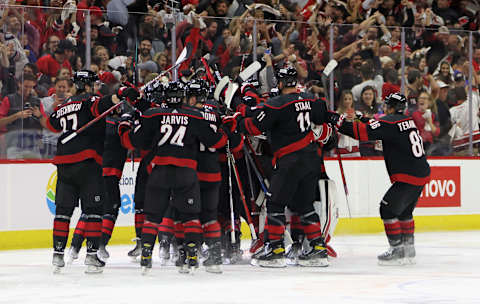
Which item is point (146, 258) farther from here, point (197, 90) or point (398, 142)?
point (398, 142)

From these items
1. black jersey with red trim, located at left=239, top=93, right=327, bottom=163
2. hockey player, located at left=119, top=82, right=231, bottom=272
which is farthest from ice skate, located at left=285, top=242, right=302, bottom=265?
hockey player, located at left=119, top=82, right=231, bottom=272

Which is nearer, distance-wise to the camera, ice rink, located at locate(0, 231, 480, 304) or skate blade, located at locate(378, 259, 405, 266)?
ice rink, located at locate(0, 231, 480, 304)

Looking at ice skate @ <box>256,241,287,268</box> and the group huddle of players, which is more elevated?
the group huddle of players

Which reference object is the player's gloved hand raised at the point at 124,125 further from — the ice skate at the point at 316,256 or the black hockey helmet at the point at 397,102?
the black hockey helmet at the point at 397,102

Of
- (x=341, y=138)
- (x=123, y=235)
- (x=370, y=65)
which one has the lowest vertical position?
(x=123, y=235)

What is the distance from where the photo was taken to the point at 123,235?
1066cm

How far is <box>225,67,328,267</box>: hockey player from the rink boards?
290cm

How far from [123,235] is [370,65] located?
3891mm

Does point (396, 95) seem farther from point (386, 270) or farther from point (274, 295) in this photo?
point (274, 295)

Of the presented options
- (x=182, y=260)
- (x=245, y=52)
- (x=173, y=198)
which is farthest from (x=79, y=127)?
(x=245, y=52)

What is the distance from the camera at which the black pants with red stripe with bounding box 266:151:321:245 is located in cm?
810

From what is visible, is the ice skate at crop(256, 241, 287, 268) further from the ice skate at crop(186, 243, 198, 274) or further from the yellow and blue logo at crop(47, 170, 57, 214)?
the yellow and blue logo at crop(47, 170, 57, 214)

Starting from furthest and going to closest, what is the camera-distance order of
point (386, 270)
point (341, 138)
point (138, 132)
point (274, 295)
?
point (341, 138)
point (386, 270)
point (138, 132)
point (274, 295)

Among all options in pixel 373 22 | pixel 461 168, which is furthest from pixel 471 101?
pixel 373 22
